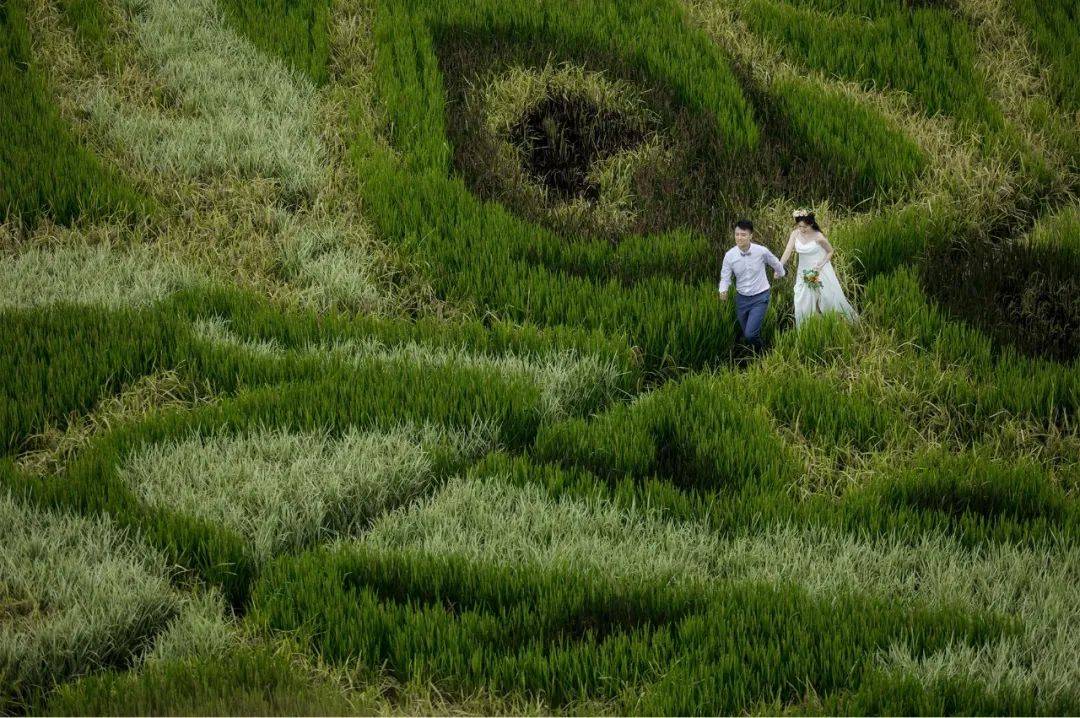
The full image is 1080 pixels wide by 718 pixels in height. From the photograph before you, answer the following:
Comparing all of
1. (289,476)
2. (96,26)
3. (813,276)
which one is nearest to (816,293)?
(813,276)

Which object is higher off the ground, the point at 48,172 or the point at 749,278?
the point at 749,278

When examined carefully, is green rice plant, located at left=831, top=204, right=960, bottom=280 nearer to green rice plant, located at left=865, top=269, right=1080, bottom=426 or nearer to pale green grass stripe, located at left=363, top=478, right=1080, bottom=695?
green rice plant, located at left=865, top=269, right=1080, bottom=426

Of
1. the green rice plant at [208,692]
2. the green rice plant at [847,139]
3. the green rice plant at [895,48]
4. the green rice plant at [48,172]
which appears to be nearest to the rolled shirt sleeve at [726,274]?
the green rice plant at [847,139]

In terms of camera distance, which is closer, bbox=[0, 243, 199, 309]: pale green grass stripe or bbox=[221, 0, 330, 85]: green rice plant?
bbox=[0, 243, 199, 309]: pale green grass stripe

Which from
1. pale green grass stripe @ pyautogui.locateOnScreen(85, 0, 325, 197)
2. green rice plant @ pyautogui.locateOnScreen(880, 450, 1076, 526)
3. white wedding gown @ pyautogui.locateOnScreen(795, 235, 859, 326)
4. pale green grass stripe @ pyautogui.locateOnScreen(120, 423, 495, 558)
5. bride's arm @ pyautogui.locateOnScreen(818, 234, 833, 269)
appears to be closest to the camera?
pale green grass stripe @ pyautogui.locateOnScreen(120, 423, 495, 558)

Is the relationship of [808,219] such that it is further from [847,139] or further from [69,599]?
[69,599]

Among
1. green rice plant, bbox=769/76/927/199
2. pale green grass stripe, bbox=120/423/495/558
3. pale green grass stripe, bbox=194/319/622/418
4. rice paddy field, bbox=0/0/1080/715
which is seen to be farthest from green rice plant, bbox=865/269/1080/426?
pale green grass stripe, bbox=120/423/495/558

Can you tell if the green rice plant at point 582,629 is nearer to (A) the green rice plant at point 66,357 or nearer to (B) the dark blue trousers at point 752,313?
(A) the green rice plant at point 66,357
